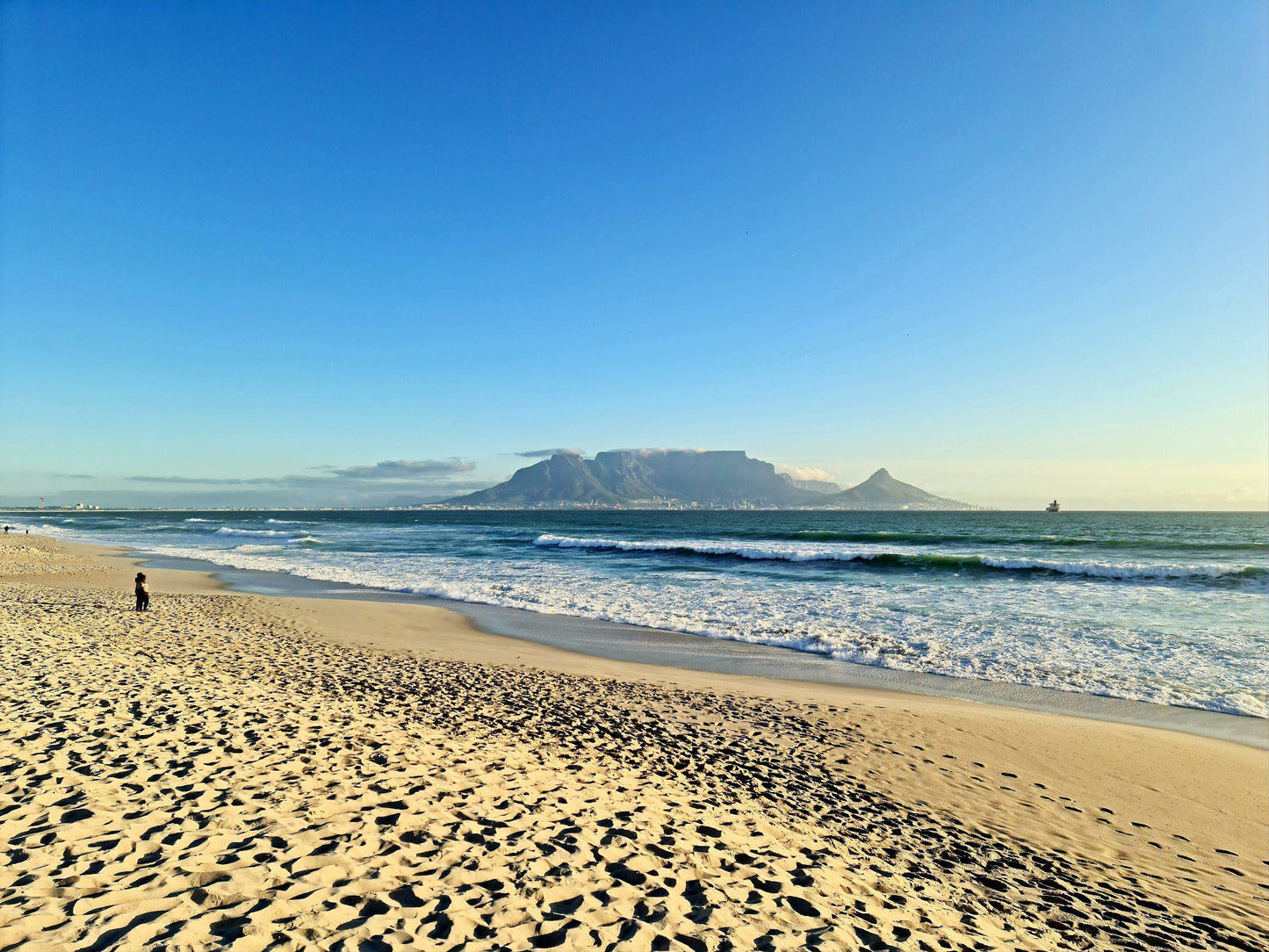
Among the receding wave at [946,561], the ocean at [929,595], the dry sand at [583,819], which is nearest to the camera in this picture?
the dry sand at [583,819]

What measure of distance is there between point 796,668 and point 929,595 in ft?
43.3

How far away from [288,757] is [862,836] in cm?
608

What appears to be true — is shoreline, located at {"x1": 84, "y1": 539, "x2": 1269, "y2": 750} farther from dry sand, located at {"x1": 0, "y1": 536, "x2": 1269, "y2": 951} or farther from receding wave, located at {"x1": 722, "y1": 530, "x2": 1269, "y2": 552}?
receding wave, located at {"x1": 722, "y1": 530, "x2": 1269, "y2": 552}

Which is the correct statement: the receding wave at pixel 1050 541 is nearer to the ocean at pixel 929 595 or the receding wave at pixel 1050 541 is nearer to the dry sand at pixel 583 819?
the ocean at pixel 929 595

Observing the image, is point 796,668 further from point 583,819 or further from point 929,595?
point 929,595

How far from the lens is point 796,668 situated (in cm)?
1386

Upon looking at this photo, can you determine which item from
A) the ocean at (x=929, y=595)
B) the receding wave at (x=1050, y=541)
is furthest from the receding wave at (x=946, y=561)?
the receding wave at (x=1050, y=541)

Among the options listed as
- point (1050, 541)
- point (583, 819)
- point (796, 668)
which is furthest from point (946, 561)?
point (583, 819)

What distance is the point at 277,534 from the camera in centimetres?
6581

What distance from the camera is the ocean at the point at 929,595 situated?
13875 millimetres

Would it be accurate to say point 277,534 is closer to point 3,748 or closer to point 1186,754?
point 3,748

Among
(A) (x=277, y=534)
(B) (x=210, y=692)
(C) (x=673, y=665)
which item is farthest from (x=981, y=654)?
(A) (x=277, y=534)

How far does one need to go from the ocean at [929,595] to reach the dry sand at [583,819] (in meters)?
4.72

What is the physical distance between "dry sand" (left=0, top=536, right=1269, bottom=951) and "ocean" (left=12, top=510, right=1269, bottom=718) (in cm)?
472
